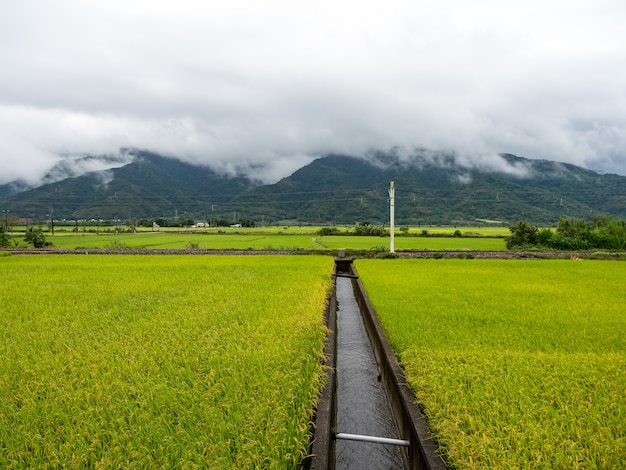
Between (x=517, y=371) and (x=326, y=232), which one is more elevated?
(x=326, y=232)

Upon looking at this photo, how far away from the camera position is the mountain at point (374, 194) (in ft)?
209

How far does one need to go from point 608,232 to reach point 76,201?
117249mm

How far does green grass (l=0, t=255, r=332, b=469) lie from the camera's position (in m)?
2.34

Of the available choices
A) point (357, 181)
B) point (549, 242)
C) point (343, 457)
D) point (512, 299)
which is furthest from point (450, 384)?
point (357, 181)

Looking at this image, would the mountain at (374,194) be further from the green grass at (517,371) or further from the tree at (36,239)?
the green grass at (517,371)

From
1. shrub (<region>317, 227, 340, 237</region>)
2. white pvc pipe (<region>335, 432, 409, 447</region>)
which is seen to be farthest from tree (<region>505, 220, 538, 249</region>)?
white pvc pipe (<region>335, 432, 409, 447</region>)

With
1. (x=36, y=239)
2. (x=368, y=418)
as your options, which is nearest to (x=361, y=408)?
(x=368, y=418)

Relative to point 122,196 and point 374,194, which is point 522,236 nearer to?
point 374,194

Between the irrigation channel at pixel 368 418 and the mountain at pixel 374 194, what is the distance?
57146 mm

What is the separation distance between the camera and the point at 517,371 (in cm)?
369

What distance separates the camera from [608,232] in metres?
22.2

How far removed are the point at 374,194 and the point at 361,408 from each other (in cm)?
7426

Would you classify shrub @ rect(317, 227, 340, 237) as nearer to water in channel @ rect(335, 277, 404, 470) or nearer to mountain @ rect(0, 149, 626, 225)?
mountain @ rect(0, 149, 626, 225)

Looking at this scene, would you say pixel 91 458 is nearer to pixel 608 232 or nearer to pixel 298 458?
pixel 298 458
